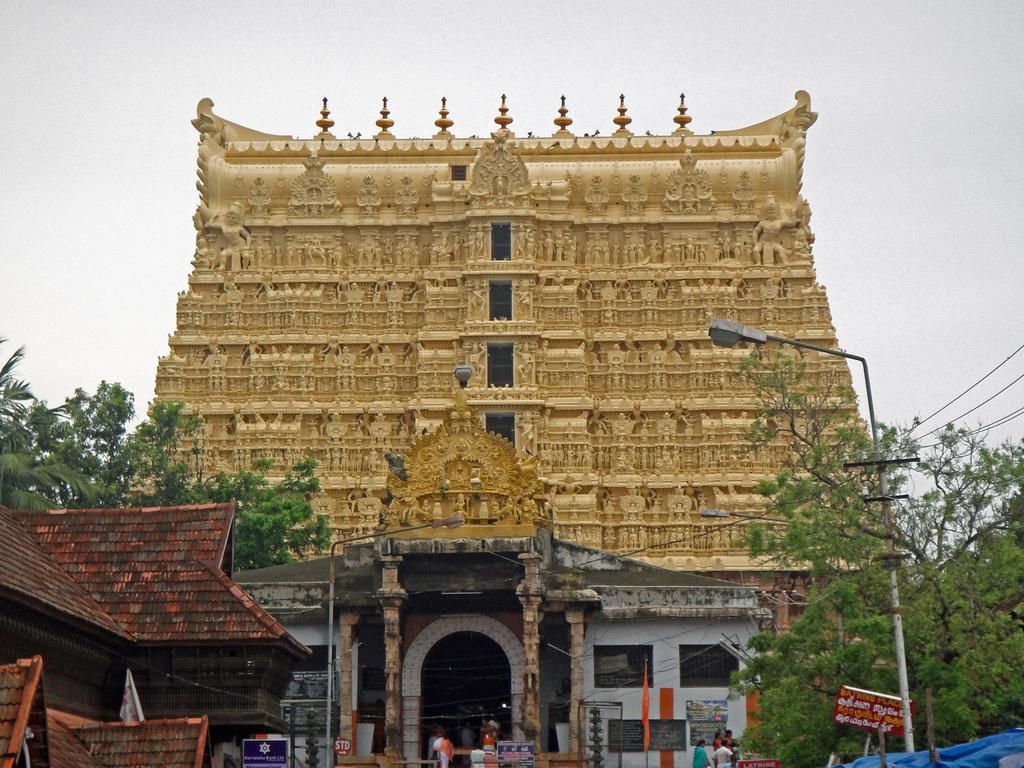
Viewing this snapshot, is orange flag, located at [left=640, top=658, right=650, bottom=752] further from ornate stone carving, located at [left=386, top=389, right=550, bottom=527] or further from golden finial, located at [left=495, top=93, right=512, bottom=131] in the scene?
golden finial, located at [left=495, top=93, right=512, bottom=131]

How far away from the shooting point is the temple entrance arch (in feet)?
158

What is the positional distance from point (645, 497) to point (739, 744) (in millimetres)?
26959

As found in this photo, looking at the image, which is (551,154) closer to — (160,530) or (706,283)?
(706,283)

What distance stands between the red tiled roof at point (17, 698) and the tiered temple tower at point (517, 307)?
51003 millimetres

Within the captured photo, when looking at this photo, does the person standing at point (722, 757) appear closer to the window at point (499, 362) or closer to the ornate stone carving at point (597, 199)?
the window at point (499, 362)

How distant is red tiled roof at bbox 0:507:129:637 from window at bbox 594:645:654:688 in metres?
21.1

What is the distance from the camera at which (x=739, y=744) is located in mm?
45688

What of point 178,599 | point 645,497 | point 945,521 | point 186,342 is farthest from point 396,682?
point 186,342

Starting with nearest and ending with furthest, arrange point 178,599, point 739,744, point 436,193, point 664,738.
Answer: point 178,599 < point 739,744 < point 664,738 < point 436,193

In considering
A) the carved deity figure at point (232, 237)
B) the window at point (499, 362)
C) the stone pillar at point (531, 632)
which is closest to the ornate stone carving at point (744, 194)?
the window at point (499, 362)

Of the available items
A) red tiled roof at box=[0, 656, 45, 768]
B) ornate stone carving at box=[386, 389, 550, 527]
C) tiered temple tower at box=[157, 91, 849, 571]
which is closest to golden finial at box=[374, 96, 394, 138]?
tiered temple tower at box=[157, 91, 849, 571]

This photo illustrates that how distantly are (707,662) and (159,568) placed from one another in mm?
22022

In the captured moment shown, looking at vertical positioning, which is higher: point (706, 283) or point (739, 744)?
point (706, 283)

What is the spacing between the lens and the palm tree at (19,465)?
5675 centimetres
